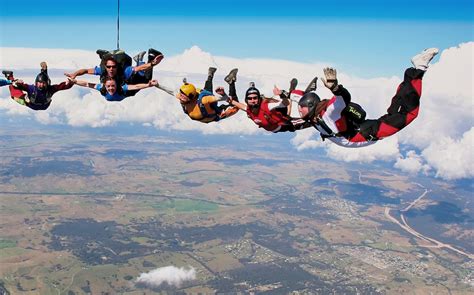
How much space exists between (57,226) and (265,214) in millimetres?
75445

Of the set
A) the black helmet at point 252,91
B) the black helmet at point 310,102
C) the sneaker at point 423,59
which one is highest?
the sneaker at point 423,59

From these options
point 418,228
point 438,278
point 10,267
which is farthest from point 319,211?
point 10,267

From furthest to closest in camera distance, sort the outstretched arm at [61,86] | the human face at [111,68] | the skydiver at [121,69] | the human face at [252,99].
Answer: the outstretched arm at [61,86]
the human face at [111,68]
the skydiver at [121,69]
the human face at [252,99]

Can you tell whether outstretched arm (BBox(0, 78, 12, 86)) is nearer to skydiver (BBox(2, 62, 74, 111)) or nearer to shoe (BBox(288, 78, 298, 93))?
skydiver (BBox(2, 62, 74, 111))

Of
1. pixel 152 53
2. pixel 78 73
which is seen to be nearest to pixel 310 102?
pixel 152 53

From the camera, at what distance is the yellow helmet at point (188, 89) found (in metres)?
9.33

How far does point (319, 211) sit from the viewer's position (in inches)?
6526

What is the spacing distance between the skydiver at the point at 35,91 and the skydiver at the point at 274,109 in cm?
589

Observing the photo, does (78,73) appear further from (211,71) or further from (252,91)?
(252,91)

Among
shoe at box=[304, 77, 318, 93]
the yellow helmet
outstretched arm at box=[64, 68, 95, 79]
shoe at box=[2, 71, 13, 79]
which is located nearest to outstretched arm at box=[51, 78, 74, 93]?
outstretched arm at box=[64, 68, 95, 79]

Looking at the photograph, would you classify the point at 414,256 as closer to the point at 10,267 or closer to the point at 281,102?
the point at 10,267

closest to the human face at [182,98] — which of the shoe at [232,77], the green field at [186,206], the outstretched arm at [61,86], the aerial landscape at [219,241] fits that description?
the shoe at [232,77]

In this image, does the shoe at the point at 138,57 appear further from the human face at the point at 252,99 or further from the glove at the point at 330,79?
the glove at the point at 330,79

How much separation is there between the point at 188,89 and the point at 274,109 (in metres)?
2.23
